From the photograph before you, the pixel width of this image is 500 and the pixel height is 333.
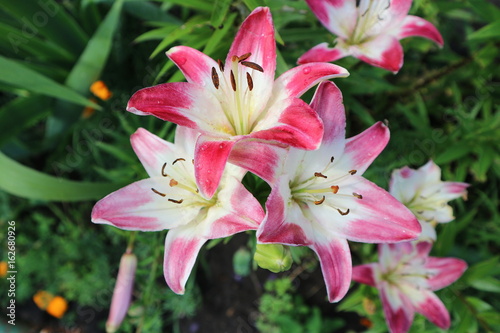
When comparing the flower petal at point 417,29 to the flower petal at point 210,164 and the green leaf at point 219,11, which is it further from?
the flower petal at point 210,164

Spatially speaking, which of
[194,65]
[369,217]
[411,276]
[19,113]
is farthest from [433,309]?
[19,113]

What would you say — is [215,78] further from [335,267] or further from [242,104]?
[335,267]

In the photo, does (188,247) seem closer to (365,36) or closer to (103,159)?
(365,36)

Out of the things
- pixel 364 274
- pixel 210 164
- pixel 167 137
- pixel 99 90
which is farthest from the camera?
pixel 99 90

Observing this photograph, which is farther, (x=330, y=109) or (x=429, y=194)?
(x=429, y=194)

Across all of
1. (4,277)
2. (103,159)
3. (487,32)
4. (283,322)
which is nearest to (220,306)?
(283,322)

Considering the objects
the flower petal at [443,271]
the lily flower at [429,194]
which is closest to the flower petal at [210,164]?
the lily flower at [429,194]

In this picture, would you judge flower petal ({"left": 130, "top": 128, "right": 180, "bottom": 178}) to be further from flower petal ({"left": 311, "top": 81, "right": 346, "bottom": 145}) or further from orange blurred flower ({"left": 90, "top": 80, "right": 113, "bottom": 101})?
orange blurred flower ({"left": 90, "top": 80, "right": 113, "bottom": 101})
